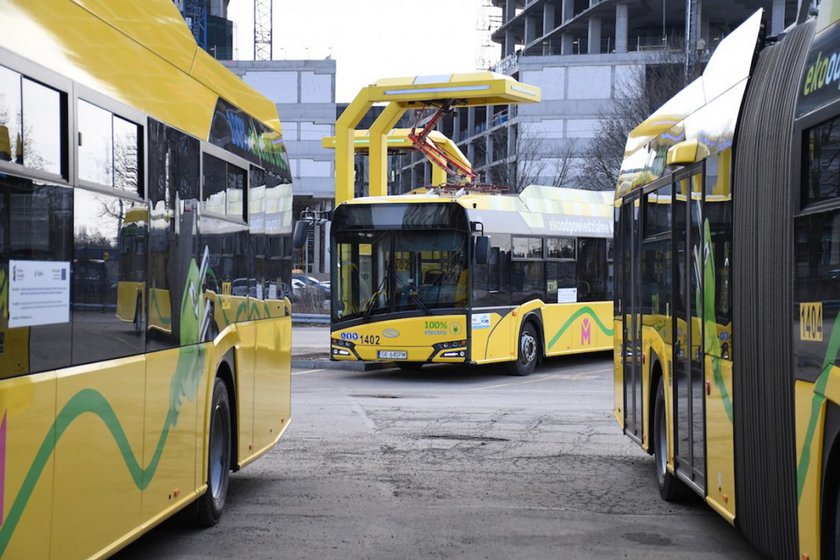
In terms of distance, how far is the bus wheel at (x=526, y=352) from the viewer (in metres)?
22.7

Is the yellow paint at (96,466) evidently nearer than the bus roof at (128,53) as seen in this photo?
No

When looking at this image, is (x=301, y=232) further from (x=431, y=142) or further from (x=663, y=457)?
(x=431, y=142)

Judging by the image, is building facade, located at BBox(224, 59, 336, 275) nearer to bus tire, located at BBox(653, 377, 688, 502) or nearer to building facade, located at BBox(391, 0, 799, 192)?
building facade, located at BBox(391, 0, 799, 192)

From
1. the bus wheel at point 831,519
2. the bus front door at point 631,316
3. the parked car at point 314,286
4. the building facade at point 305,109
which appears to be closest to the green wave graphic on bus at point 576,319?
the bus front door at point 631,316

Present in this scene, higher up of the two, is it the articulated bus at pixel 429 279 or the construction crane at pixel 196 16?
the construction crane at pixel 196 16

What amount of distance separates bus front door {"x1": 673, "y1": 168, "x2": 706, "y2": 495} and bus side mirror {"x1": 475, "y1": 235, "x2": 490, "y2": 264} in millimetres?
11811

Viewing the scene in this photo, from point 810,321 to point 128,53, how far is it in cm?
360

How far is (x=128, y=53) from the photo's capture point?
6.60 meters

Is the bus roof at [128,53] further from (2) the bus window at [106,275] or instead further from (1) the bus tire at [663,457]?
(1) the bus tire at [663,457]

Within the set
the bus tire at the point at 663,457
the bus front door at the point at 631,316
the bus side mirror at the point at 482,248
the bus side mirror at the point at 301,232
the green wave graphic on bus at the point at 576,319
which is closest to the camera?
the bus tire at the point at 663,457

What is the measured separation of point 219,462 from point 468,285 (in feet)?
40.7

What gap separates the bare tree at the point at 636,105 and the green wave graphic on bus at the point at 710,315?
30144mm

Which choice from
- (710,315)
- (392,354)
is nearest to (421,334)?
(392,354)

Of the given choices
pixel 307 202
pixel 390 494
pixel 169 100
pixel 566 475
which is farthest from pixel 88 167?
pixel 307 202
